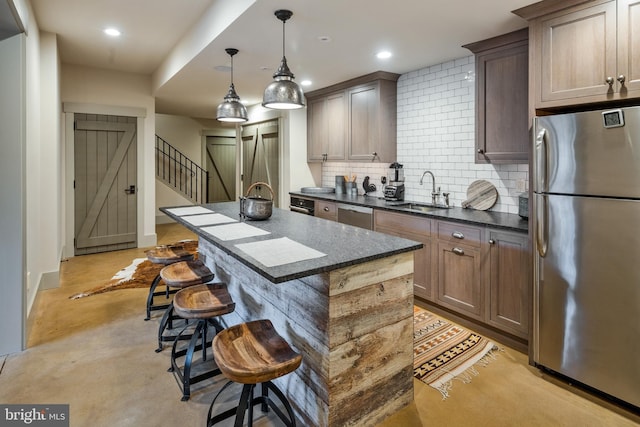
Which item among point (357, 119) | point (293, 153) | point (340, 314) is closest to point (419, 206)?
point (357, 119)

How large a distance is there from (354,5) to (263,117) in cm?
407

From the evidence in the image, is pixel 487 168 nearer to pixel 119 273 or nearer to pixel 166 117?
pixel 119 273

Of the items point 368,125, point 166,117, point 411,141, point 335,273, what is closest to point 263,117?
point 368,125

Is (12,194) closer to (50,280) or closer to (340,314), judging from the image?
(50,280)

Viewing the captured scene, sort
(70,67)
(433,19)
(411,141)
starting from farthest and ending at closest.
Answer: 1. (70,67)
2. (411,141)
3. (433,19)

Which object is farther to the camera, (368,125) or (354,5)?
(368,125)

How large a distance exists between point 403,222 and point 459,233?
0.62 m

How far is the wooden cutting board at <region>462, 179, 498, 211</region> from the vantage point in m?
3.55

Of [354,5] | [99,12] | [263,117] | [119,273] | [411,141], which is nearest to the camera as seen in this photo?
[354,5]

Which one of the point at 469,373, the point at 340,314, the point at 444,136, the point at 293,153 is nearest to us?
the point at 340,314

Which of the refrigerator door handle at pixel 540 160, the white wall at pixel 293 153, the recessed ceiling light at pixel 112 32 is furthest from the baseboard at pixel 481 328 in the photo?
the recessed ceiling light at pixel 112 32

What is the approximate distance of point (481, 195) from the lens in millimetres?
3637

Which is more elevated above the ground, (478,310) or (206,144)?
(206,144)

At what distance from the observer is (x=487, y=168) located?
3.58 metres
